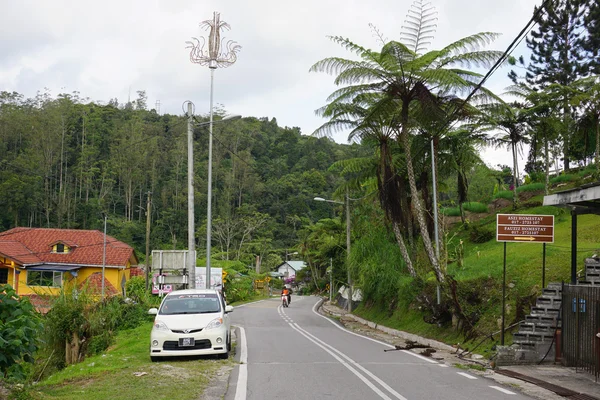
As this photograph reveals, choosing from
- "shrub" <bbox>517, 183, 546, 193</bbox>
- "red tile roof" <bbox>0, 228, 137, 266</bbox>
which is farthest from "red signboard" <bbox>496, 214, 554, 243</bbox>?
"red tile roof" <bbox>0, 228, 137, 266</bbox>

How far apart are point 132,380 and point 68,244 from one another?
1494 inches

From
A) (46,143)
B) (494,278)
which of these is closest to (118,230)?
(46,143)

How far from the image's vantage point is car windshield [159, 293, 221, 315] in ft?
42.3

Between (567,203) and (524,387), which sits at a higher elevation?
(567,203)

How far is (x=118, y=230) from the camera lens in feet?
225

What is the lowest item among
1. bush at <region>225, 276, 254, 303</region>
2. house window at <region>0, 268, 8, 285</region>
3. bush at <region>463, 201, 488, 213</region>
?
bush at <region>225, 276, 254, 303</region>

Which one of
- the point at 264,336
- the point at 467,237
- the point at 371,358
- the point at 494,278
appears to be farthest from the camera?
the point at 467,237

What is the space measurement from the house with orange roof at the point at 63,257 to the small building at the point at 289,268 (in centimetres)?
4875

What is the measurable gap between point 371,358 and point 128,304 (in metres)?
13.2

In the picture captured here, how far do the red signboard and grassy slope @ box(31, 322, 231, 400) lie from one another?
Answer: 7.20 m

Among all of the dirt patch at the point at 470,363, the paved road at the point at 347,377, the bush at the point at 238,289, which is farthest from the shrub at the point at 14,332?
the bush at the point at 238,289

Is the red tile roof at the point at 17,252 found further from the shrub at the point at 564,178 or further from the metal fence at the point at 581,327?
the shrub at the point at 564,178

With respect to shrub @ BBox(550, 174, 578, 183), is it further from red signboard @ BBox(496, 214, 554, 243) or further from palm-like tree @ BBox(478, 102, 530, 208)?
red signboard @ BBox(496, 214, 554, 243)

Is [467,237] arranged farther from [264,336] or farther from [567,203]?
[567,203]
